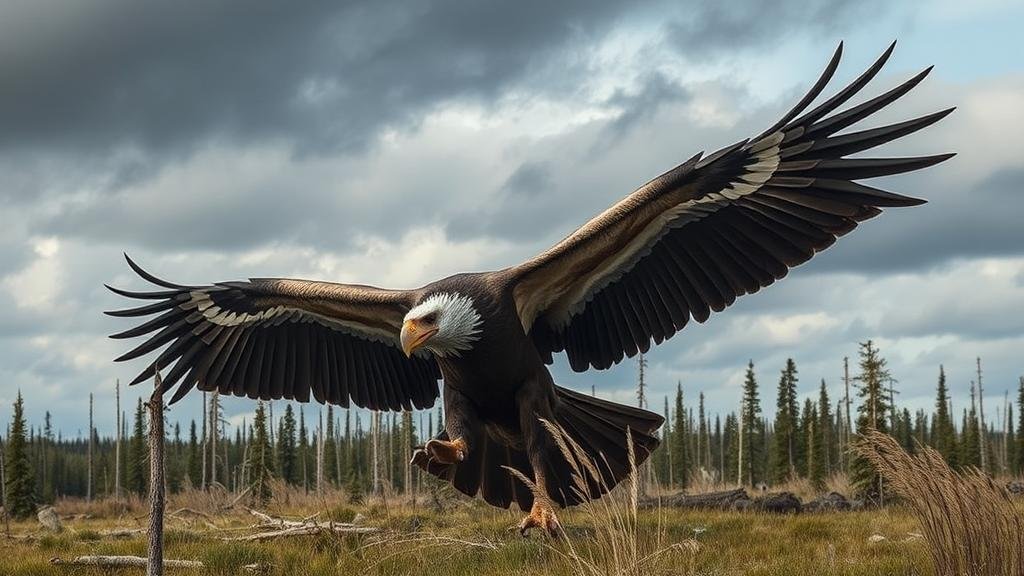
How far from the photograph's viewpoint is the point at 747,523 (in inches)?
450

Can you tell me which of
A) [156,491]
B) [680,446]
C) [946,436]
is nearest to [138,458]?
[680,446]

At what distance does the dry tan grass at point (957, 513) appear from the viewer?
554 centimetres

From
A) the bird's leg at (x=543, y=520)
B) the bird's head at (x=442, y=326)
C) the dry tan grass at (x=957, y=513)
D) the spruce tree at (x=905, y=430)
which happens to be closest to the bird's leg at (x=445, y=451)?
the bird's head at (x=442, y=326)

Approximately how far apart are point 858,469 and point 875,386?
8.34 feet

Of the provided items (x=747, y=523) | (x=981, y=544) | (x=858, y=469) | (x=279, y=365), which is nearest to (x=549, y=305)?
(x=279, y=365)

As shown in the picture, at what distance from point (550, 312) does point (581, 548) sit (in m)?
1.93

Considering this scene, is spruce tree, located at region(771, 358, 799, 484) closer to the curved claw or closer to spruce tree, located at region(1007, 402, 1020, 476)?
spruce tree, located at region(1007, 402, 1020, 476)

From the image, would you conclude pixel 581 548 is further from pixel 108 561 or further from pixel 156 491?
pixel 108 561

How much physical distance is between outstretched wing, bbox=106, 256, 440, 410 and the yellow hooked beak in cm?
191

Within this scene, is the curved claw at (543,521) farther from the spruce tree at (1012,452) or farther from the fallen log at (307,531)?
the spruce tree at (1012,452)

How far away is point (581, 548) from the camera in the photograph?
25.1 feet

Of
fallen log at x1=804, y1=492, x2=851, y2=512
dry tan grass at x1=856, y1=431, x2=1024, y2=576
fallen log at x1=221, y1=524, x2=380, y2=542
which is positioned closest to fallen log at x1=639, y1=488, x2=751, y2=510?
fallen log at x1=804, y1=492, x2=851, y2=512

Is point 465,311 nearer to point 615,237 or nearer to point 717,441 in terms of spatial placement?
point 615,237

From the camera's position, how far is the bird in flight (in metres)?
6.07
